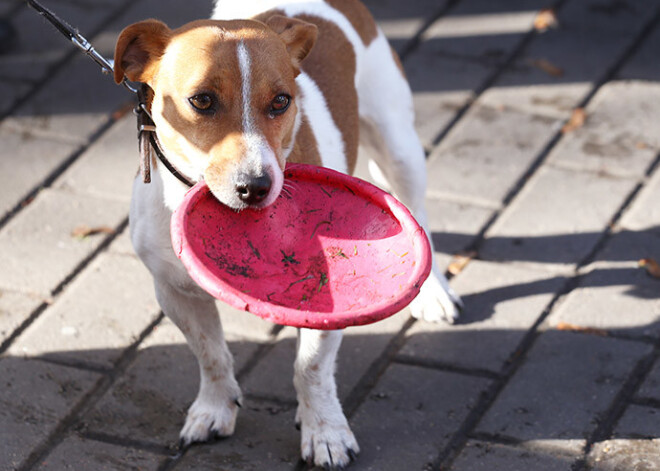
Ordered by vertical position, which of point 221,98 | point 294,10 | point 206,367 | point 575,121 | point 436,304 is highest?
point 221,98

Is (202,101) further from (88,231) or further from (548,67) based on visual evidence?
(548,67)

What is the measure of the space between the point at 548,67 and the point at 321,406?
3142mm

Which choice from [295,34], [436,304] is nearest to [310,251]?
[295,34]

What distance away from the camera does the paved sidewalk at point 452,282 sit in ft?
11.9

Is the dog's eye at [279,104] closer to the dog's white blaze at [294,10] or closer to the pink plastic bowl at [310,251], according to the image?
the pink plastic bowl at [310,251]

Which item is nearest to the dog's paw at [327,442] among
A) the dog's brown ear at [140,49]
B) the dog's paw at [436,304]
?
the dog's paw at [436,304]

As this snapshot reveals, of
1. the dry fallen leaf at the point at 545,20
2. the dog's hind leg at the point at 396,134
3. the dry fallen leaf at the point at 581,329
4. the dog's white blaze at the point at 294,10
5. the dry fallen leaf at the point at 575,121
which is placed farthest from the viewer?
the dry fallen leaf at the point at 545,20

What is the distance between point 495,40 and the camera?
20.2 feet

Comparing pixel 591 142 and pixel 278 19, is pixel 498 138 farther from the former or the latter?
pixel 278 19


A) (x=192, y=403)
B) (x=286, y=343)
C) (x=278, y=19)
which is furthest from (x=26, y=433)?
(x=278, y=19)

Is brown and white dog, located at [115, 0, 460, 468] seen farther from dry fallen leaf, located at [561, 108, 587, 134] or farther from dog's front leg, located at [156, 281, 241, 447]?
dry fallen leaf, located at [561, 108, 587, 134]

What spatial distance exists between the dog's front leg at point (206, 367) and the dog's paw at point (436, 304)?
0.92m

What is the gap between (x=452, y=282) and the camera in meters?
4.46

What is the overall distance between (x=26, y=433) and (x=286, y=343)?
105cm
